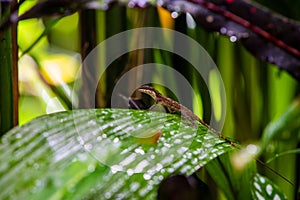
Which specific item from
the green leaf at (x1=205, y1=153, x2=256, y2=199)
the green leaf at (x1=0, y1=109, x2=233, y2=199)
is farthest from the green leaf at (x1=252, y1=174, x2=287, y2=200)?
the green leaf at (x1=0, y1=109, x2=233, y2=199)

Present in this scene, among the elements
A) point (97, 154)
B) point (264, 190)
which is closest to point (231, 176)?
point (264, 190)

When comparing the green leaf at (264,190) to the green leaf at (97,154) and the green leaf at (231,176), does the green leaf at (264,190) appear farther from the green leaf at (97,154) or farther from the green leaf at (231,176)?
the green leaf at (97,154)

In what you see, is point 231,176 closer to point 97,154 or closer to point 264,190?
point 264,190

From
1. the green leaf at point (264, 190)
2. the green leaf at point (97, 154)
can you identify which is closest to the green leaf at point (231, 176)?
the green leaf at point (264, 190)

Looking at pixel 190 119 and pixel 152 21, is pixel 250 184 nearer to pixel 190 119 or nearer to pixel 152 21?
pixel 190 119

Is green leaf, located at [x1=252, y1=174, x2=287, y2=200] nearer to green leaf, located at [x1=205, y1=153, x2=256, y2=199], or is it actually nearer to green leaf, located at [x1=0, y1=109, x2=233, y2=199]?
green leaf, located at [x1=205, y1=153, x2=256, y2=199]

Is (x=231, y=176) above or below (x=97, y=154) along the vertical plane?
below

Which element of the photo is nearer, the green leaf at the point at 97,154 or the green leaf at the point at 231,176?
the green leaf at the point at 97,154

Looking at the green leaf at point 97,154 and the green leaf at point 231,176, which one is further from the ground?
the green leaf at point 97,154

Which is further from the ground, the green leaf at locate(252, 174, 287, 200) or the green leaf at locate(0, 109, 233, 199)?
the green leaf at locate(0, 109, 233, 199)
